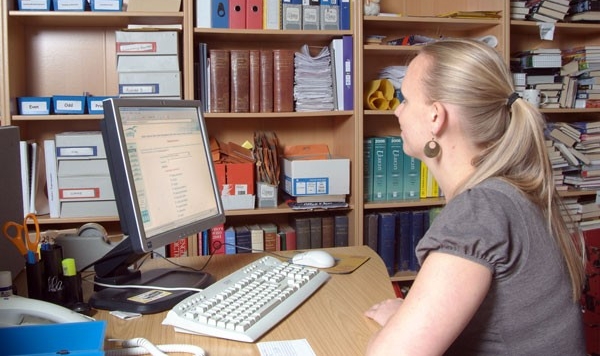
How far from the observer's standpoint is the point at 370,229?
275cm

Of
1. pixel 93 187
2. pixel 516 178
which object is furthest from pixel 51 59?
pixel 516 178

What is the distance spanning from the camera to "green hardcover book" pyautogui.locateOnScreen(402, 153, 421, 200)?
2.81 m

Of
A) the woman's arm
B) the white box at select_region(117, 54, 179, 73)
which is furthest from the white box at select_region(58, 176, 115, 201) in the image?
the woman's arm

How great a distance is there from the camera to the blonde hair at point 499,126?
1.02m

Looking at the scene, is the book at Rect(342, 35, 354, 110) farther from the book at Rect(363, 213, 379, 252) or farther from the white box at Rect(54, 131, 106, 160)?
the white box at Rect(54, 131, 106, 160)

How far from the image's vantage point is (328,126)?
301 centimetres

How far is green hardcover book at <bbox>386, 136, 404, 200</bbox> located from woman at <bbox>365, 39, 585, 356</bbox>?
1.65 meters

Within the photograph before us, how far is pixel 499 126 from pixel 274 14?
1.74 m

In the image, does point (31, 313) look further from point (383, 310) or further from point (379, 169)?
point (379, 169)

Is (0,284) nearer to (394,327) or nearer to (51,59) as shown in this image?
(394,327)

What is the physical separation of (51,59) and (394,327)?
7.84ft

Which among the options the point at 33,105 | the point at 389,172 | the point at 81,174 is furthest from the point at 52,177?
the point at 389,172

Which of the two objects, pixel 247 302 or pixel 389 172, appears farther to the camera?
pixel 389 172

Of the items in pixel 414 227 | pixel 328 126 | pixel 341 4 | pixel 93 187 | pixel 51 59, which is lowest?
pixel 414 227
